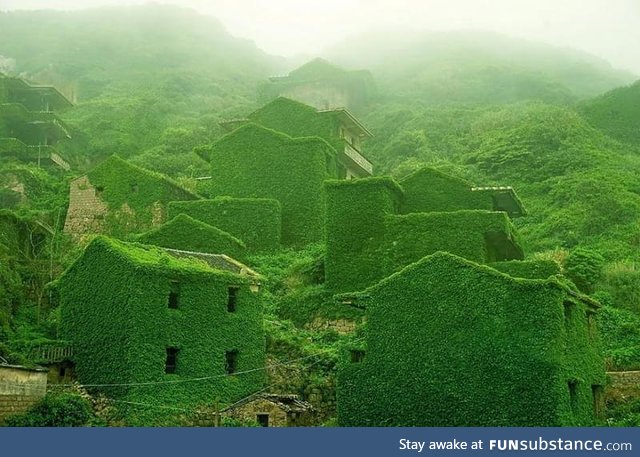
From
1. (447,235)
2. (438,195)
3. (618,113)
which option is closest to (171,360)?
(447,235)

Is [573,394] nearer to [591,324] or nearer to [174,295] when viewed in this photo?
[591,324]

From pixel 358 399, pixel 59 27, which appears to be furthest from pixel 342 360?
pixel 59 27

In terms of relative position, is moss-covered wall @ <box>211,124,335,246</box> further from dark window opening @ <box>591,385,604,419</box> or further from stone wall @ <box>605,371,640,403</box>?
dark window opening @ <box>591,385,604,419</box>

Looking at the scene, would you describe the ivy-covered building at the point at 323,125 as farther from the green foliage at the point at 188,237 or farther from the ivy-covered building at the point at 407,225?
the green foliage at the point at 188,237

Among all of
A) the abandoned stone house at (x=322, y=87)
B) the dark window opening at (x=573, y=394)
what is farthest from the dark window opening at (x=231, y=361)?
the abandoned stone house at (x=322, y=87)

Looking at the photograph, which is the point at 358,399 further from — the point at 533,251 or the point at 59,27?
the point at 59,27

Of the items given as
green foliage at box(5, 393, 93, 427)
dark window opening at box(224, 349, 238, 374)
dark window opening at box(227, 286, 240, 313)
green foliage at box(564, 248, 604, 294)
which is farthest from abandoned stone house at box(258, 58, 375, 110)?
green foliage at box(5, 393, 93, 427)
